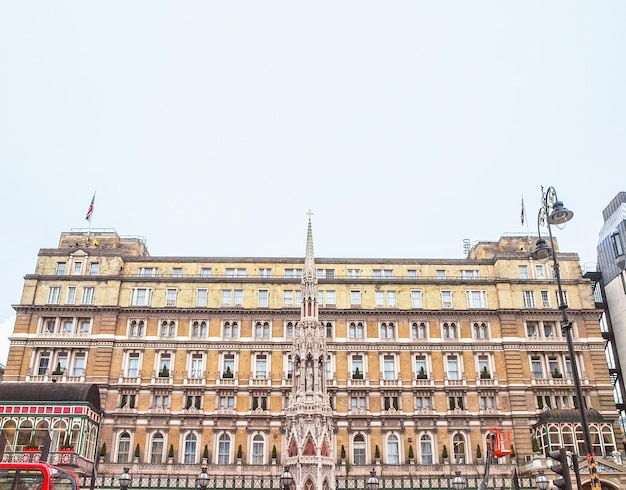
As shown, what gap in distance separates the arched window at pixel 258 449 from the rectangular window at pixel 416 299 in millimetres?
20272

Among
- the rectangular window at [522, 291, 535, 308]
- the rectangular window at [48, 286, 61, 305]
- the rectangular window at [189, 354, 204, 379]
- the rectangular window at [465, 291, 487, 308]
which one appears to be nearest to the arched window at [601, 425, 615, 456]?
the rectangular window at [522, 291, 535, 308]

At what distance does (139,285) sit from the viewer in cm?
6650

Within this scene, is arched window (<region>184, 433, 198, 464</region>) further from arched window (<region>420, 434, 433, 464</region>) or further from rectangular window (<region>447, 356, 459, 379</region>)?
rectangular window (<region>447, 356, 459, 379</region>)

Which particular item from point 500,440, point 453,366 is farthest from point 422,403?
point 500,440

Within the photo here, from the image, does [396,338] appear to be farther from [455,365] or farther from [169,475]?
[169,475]

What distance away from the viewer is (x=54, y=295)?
214ft

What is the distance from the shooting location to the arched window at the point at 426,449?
5975 centimetres

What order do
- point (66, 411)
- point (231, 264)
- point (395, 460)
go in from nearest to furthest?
point (66, 411), point (395, 460), point (231, 264)

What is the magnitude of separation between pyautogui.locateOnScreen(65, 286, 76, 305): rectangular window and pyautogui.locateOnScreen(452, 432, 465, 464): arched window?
39.9 metres

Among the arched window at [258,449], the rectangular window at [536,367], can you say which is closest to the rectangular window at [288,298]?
the arched window at [258,449]

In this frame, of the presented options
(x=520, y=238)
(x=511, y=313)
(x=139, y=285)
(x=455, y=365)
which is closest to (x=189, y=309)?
(x=139, y=285)

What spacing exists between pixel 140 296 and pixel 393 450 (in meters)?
29.5

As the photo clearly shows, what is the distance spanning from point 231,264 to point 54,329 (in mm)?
18958

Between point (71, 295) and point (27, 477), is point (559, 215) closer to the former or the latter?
point (27, 477)
